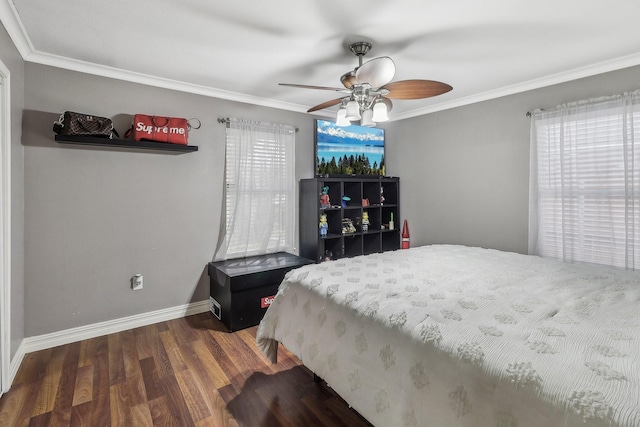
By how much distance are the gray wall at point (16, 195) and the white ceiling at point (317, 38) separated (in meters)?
0.19

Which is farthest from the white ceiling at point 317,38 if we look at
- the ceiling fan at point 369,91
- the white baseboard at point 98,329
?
the white baseboard at point 98,329

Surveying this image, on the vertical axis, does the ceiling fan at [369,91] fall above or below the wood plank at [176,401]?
above

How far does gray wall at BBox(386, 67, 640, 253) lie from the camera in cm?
313

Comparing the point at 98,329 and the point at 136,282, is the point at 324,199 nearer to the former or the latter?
the point at 136,282

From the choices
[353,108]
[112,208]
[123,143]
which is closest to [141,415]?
[112,208]

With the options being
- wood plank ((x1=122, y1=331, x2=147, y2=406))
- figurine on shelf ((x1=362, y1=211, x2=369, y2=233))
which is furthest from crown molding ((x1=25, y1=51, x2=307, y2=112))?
wood plank ((x1=122, y1=331, x2=147, y2=406))

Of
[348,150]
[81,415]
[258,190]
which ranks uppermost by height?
[348,150]

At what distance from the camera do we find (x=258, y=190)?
3.58 meters

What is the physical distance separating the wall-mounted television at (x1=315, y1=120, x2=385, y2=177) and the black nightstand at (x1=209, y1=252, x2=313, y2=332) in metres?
1.47

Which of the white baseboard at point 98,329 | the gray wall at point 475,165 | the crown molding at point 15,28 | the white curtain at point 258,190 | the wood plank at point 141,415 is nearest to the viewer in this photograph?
the wood plank at point 141,415

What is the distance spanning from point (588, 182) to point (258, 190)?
10.4ft

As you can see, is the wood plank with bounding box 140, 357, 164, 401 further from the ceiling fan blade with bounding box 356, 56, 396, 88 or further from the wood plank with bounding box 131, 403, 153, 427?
the ceiling fan blade with bounding box 356, 56, 396, 88

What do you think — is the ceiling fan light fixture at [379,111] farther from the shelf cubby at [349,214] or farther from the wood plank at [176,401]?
the wood plank at [176,401]

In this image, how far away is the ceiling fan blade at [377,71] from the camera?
187 cm
